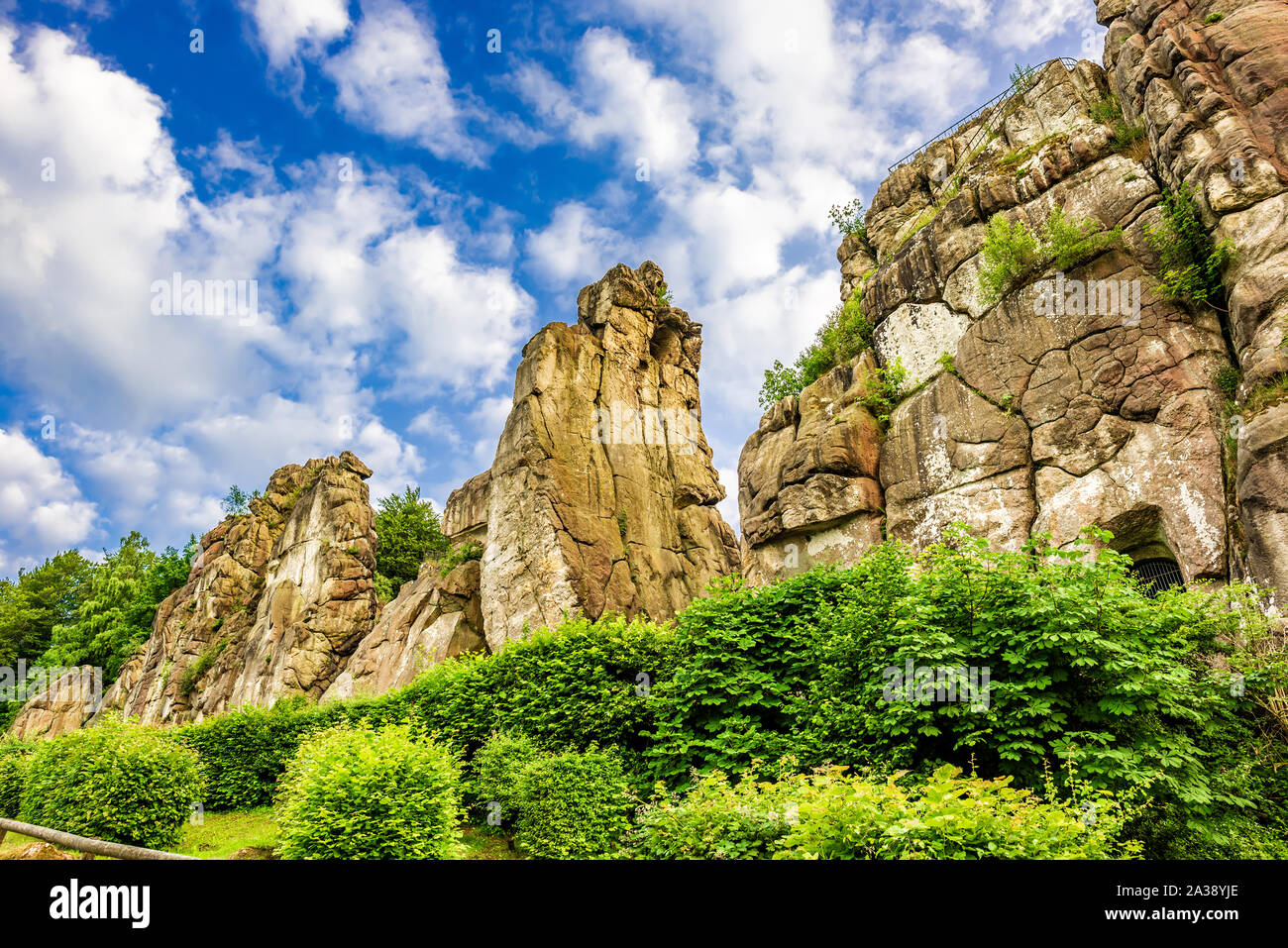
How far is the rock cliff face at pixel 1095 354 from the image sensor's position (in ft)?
48.1

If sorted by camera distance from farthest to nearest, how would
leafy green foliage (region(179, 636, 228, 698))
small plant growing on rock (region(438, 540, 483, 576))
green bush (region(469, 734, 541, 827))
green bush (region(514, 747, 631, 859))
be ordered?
leafy green foliage (region(179, 636, 228, 698)) → small plant growing on rock (region(438, 540, 483, 576)) → green bush (region(469, 734, 541, 827)) → green bush (region(514, 747, 631, 859))

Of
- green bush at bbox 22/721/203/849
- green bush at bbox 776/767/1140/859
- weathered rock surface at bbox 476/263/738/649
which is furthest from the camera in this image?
weathered rock surface at bbox 476/263/738/649

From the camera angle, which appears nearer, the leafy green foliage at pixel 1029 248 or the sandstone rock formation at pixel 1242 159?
the sandstone rock formation at pixel 1242 159

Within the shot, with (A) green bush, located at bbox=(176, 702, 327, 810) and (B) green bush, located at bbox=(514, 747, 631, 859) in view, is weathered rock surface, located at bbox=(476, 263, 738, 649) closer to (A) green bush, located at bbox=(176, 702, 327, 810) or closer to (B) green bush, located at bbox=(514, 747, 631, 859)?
(A) green bush, located at bbox=(176, 702, 327, 810)

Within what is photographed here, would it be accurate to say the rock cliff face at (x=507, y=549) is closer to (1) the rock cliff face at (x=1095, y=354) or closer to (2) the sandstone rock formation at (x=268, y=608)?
(2) the sandstone rock formation at (x=268, y=608)

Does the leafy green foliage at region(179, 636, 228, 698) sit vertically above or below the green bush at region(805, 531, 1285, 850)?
below

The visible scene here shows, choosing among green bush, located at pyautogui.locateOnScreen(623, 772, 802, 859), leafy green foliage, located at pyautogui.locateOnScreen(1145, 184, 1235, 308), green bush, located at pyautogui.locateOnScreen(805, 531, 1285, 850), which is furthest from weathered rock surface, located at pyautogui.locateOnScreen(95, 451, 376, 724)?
leafy green foliage, located at pyautogui.locateOnScreen(1145, 184, 1235, 308)

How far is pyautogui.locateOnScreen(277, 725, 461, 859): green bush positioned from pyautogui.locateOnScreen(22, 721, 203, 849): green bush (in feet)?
17.9

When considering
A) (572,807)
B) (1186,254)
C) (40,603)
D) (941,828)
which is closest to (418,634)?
(572,807)

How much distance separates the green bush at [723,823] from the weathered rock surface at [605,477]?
16.0 meters

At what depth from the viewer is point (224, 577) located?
149ft

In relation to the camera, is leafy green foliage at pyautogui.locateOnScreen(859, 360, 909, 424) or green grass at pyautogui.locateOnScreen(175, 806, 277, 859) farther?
leafy green foliage at pyautogui.locateOnScreen(859, 360, 909, 424)

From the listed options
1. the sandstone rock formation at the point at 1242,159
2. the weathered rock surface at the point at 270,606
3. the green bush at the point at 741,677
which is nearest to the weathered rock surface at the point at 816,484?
the green bush at the point at 741,677

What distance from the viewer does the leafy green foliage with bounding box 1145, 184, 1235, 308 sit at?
52.7 feet
